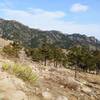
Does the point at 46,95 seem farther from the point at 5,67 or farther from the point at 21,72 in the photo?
the point at 5,67

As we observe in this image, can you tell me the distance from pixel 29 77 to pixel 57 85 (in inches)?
70.2

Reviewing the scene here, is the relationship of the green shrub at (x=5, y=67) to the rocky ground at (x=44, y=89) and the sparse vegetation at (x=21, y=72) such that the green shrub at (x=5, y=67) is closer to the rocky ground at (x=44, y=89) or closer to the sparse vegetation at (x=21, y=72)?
the sparse vegetation at (x=21, y=72)

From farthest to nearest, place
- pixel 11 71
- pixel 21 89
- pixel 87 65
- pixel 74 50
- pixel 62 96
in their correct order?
pixel 87 65, pixel 74 50, pixel 11 71, pixel 62 96, pixel 21 89

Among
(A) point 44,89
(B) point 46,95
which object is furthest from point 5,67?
(B) point 46,95

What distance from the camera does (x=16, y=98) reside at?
7379mm

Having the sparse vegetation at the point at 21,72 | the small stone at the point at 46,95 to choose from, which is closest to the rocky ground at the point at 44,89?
the small stone at the point at 46,95

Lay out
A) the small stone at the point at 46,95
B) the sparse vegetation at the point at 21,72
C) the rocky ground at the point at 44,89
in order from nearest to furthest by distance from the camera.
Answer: the rocky ground at the point at 44,89
the small stone at the point at 46,95
the sparse vegetation at the point at 21,72

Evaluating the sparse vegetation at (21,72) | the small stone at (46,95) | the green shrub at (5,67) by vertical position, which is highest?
the green shrub at (5,67)

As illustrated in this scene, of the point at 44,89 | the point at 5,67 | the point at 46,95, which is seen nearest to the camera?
the point at 46,95

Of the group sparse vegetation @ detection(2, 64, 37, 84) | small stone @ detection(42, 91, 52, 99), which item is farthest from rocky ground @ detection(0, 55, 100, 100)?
sparse vegetation @ detection(2, 64, 37, 84)

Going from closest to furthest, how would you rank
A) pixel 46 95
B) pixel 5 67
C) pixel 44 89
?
pixel 46 95
pixel 44 89
pixel 5 67

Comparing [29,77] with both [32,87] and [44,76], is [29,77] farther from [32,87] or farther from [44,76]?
[44,76]

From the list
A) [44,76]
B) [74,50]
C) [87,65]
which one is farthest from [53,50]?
[44,76]

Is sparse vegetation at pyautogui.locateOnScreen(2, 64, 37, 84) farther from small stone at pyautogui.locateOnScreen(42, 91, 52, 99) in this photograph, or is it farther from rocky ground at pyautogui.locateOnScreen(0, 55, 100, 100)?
small stone at pyautogui.locateOnScreen(42, 91, 52, 99)
